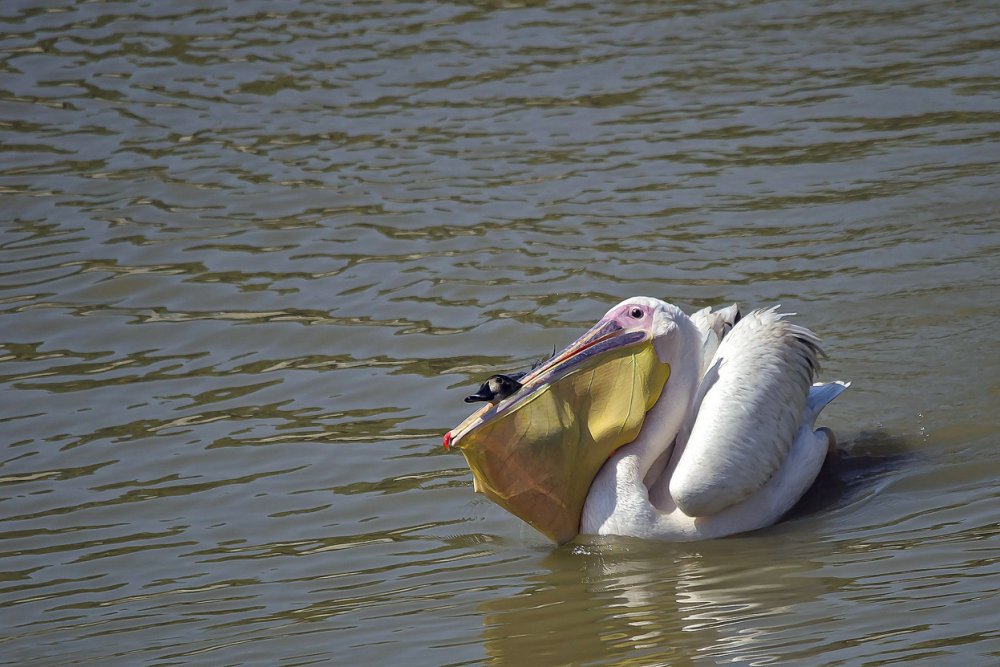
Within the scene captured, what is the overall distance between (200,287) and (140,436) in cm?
168

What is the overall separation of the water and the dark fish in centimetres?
58

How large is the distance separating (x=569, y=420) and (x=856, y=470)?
121cm

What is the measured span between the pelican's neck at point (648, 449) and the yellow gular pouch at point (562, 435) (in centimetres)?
4

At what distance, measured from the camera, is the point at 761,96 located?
9.10 metres

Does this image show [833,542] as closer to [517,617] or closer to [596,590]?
[596,590]

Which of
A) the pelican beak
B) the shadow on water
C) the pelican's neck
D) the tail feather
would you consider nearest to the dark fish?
the pelican beak

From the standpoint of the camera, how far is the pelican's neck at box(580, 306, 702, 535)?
4449mm

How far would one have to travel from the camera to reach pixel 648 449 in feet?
15.0

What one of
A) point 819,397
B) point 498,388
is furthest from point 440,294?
point 498,388

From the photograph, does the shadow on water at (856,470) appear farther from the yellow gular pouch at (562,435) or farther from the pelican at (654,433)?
the yellow gular pouch at (562,435)

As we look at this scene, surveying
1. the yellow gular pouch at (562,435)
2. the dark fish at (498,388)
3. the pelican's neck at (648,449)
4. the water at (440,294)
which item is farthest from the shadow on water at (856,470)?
the dark fish at (498,388)

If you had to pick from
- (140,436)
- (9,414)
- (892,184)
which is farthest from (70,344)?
(892,184)

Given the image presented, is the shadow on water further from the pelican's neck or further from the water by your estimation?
the pelican's neck

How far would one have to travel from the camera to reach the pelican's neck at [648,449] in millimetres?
4449
